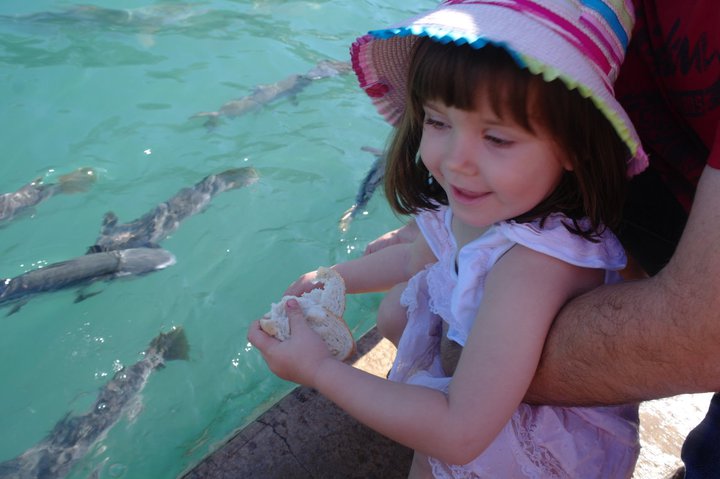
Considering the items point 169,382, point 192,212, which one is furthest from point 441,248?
point 192,212

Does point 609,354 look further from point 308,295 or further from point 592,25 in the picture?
point 308,295

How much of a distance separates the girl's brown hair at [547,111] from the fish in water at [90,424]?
2.28 metres

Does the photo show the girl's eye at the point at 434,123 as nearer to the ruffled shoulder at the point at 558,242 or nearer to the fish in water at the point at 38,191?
the ruffled shoulder at the point at 558,242

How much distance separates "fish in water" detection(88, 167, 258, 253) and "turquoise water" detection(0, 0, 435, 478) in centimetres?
7

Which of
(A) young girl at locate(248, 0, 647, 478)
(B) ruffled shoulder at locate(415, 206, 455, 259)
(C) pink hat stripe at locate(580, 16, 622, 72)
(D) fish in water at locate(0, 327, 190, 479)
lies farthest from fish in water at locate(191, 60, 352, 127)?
(C) pink hat stripe at locate(580, 16, 622, 72)

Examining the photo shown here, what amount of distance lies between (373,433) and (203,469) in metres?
0.61

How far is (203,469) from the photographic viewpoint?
2.25m

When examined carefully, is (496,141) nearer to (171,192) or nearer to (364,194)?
(364,194)

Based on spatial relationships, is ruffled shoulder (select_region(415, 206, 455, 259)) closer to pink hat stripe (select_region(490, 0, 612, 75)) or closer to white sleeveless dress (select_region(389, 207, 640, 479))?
white sleeveless dress (select_region(389, 207, 640, 479))

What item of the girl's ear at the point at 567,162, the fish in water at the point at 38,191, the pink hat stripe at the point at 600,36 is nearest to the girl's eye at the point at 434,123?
the girl's ear at the point at 567,162

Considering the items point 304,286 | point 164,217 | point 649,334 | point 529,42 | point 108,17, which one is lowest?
point 164,217

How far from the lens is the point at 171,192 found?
197 inches

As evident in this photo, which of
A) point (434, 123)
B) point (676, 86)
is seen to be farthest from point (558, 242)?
point (676, 86)

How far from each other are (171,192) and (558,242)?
3.83m
